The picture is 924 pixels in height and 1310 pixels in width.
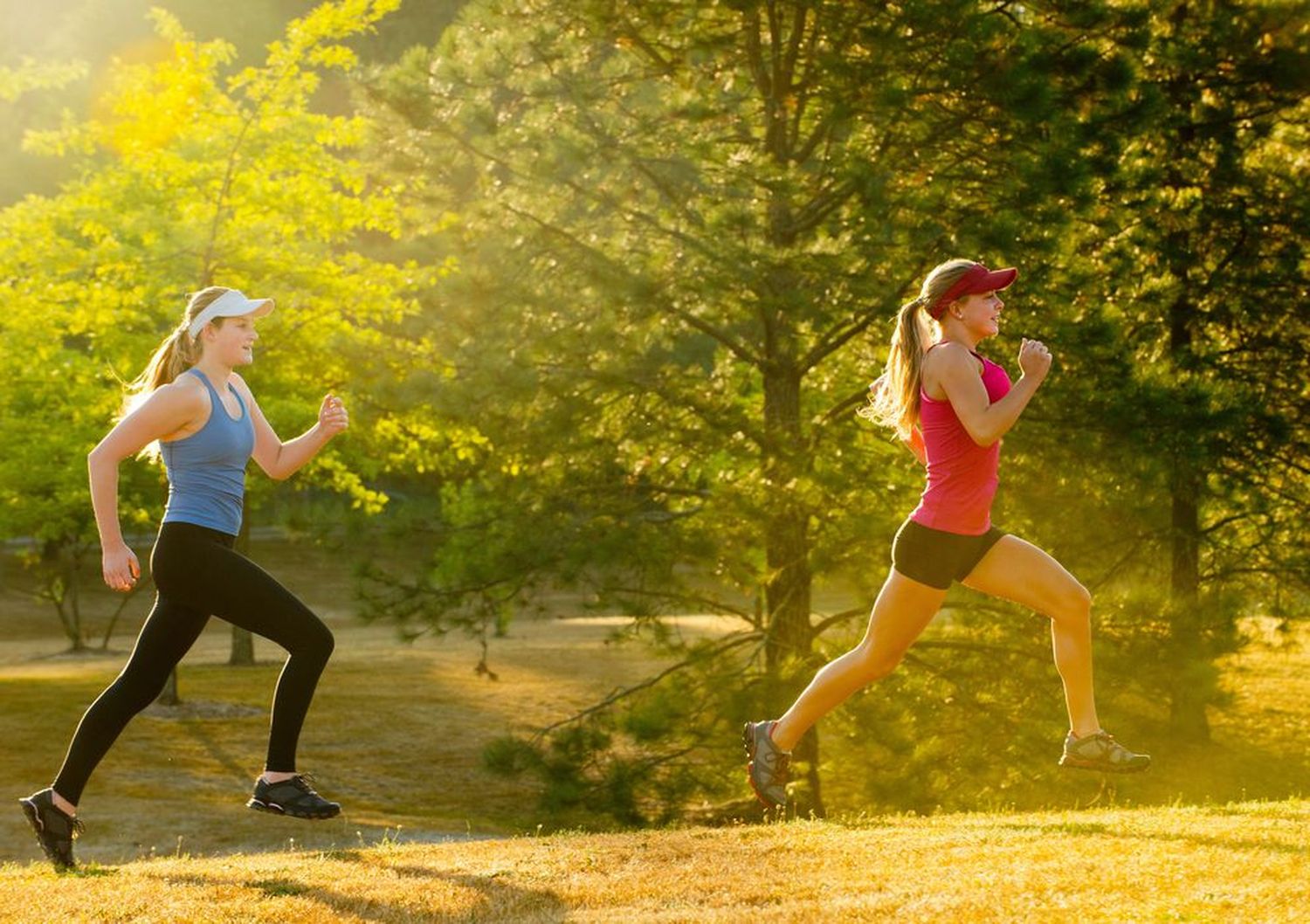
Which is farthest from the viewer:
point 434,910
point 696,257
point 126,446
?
point 696,257

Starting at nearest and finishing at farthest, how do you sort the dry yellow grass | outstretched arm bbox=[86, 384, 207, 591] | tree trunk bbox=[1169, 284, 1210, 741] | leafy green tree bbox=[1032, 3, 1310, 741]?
the dry yellow grass
outstretched arm bbox=[86, 384, 207, 591]
tree trunk bbox=[1169, 284, 1210, 741]
leafy green tree bbox=[1032, 3, 1310, 741]

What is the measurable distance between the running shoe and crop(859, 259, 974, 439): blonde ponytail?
3.28 metres

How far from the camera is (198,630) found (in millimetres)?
5629

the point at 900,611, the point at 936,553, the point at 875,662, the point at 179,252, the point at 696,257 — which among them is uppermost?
the point at 179,252

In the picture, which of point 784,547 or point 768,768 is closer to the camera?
point 768,768

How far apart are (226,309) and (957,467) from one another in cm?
269

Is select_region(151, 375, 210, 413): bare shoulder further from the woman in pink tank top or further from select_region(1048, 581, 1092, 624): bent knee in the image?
select_region(1048, 581, 1092, 624): bent knee

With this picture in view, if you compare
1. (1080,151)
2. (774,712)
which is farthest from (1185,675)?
(1080,151)

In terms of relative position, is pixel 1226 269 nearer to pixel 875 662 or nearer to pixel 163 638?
pixel 875 662

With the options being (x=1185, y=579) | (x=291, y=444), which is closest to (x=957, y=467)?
(x=291, y=444)

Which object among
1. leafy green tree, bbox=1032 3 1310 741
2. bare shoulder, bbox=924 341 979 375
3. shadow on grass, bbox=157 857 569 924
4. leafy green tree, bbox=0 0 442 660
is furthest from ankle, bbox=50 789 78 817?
leafy green tree, bbox=0 0 442 660

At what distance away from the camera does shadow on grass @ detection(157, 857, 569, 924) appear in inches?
192

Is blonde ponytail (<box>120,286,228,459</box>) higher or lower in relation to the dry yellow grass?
higher

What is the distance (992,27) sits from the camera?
12.5m
